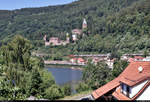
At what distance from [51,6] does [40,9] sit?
9.08m

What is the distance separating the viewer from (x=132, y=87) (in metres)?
6.21

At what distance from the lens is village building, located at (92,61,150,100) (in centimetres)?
618

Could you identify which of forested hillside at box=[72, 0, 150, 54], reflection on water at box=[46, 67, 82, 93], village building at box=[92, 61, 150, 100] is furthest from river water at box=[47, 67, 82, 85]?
village building at box=[92, 61, 150, 100]

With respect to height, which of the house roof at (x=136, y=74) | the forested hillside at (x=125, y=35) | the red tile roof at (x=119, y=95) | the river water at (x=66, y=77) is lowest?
the river water at (x=66, y=77)

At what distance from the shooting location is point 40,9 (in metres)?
186

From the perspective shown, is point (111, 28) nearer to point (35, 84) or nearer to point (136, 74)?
point (35, 84)

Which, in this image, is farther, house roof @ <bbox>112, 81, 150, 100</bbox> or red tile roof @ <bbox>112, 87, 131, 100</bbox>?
red tile roof @ <bbox>112, 87, 131, 100</bbox>

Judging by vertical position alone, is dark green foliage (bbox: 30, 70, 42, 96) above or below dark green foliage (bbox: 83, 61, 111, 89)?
above

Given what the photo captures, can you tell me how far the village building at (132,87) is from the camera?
6.18 meters

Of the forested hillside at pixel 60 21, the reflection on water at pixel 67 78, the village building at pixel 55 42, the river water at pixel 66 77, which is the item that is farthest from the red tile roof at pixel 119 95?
the forested hillside at pixel 60 21

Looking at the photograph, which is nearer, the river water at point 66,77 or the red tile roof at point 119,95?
the red tile roof at point 119,95

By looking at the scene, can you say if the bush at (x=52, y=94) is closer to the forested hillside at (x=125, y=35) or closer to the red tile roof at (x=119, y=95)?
the red tile roof at (x=119, y=95)

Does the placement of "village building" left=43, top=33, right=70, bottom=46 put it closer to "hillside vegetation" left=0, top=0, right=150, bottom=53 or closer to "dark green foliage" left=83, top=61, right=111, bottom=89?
"hillside vegetation" left=0, top=0, right=150, bottom=53

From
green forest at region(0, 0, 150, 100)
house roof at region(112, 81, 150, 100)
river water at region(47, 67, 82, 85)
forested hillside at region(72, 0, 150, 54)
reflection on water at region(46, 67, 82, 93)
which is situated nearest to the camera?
house roof at region(112, 81, 150, 100)
